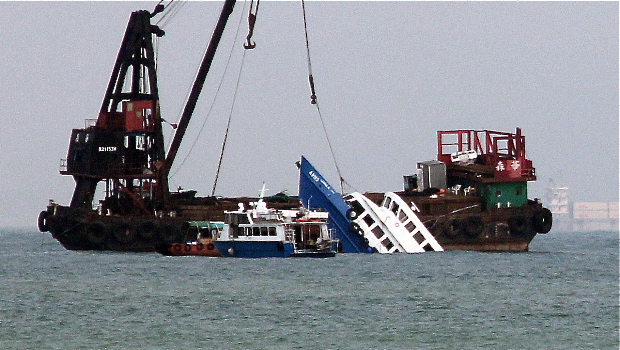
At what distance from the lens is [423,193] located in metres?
76.9

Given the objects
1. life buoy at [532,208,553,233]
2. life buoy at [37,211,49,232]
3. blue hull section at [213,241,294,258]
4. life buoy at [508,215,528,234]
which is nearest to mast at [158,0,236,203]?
life buoy at [37,211,49,232]

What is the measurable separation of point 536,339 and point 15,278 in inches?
1078

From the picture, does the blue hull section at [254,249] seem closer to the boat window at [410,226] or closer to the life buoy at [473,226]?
the boat window at [410,226]

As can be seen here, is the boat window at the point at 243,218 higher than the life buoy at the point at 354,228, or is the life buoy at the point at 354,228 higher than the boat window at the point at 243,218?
the boat window at the point at 243,218

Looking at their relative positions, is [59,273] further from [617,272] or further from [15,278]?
[617,272]

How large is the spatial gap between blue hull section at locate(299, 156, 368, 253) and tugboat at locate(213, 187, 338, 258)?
15.7 ft

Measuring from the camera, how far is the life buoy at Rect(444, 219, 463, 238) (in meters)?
74.6

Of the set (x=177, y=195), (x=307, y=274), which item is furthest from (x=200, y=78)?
(x=307, y=274)

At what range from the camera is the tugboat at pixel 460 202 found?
7112cm

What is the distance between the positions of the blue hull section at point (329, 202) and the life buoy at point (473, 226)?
23.4 feet

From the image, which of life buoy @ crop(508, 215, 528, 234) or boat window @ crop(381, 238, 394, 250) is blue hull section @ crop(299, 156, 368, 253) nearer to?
boat window @ crop(381, 238, 394, 250)

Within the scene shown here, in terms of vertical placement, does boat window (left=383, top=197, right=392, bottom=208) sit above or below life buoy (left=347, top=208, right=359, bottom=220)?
above

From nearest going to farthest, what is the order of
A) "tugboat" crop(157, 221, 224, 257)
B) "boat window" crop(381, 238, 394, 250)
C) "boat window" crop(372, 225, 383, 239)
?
1. "tugboat" crop(157, 221, 224, 257)
2. "boat window" crop(381, 238, 394, 250)
3. "boat window" crop(372, 225, 383, 239)

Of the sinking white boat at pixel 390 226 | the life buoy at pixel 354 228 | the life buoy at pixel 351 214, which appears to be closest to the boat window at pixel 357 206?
the sinking white boat at pixel 390 226
